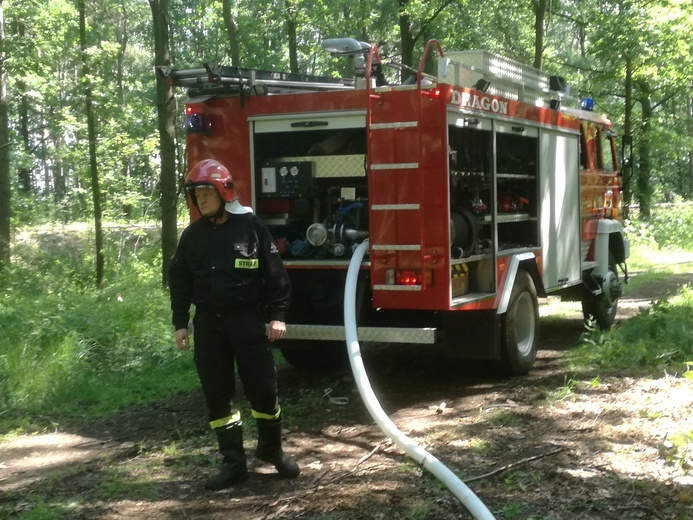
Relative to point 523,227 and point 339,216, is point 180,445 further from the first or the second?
point 523,227

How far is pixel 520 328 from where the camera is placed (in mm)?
8164

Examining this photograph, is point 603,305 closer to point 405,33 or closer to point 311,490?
point 311,490

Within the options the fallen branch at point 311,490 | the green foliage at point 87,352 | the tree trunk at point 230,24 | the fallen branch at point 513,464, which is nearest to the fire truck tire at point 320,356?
the green foliage at point 87,352

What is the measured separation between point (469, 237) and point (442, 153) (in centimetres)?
102

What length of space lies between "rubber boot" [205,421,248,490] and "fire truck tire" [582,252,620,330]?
648 cm

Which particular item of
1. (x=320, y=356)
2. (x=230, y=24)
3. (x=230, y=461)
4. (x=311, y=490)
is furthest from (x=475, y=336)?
(x=230, y=24)

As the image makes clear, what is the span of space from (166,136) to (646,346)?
24.4ft

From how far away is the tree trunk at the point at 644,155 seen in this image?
25.4 meters

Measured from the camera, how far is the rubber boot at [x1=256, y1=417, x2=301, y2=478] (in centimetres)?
516

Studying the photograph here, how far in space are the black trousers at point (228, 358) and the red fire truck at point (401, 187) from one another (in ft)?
5.99

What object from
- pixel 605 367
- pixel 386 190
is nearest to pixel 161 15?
pixel 386 190

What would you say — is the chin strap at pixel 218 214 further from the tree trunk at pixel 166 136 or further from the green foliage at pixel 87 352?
the tree trunk at pixel 166 136

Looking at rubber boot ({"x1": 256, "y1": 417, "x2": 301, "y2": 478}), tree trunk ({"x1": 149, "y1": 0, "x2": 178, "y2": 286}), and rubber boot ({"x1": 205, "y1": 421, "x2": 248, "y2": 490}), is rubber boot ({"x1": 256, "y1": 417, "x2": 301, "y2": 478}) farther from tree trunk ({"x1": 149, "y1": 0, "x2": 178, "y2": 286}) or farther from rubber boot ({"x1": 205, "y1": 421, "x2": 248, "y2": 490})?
tree trunk ({"x1": 149, "y1": 0, "x2": 178, "y2": 286})

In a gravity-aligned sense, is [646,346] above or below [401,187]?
below
